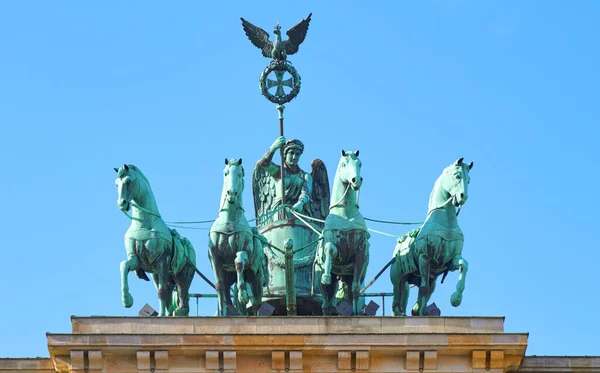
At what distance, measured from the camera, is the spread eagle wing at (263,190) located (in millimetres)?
58312

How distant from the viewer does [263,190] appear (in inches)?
2302

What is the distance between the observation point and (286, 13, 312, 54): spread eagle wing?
58.8 m

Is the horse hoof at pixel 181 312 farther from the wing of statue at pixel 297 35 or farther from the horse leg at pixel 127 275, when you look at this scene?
the wing of statue at pixel 297 35

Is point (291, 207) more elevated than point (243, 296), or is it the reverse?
point (291, 207)

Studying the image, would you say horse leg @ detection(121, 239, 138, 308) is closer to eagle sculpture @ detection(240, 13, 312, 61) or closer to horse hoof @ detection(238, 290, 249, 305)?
horse hoof @ detection(238, 290, 249, 305)

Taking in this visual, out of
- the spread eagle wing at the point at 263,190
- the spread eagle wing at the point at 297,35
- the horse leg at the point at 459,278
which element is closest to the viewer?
the horse leg at the point at 459,278

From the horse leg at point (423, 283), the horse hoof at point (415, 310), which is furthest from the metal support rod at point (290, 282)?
the horse leg at point (423, 283)

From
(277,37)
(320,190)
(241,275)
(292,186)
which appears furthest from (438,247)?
(277,37)

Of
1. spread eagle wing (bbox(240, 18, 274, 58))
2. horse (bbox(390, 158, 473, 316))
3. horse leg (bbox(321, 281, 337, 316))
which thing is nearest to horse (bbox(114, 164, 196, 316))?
horse leg (bbox(321, 281, 337, 316))

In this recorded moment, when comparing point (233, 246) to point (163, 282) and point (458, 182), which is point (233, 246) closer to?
point (163, 282)

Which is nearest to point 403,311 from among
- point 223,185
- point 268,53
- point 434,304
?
point 434,304

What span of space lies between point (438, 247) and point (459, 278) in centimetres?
75

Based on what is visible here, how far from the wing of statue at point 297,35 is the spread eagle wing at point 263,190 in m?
2.63

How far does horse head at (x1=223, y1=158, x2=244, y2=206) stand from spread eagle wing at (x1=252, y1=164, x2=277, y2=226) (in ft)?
18.0
